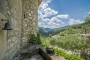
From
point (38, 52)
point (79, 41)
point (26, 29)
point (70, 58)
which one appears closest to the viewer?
point (70, 58)

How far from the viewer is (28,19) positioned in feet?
24.6

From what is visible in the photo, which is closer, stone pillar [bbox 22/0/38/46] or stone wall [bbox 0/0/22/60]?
stone wall [bbox 0/0/22/60]

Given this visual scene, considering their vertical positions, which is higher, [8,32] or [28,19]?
[28,19]

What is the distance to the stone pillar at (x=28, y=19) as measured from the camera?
718 cm

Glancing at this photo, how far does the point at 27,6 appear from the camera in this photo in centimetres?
750

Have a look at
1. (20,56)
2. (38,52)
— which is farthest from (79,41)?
(20,56)

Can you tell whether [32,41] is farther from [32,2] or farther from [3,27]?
[3,27]

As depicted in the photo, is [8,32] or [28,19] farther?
[28,19]

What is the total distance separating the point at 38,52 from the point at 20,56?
1179 millimetres

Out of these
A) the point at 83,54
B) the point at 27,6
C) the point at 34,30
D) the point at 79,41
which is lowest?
the point at 83,54

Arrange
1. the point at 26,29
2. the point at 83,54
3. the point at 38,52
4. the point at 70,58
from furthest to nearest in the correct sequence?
the point at 83,54 → the point at 26,29 → the point at 38,52 → the point at 70,58

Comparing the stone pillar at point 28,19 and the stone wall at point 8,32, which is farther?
the stone pillar at point 28,19

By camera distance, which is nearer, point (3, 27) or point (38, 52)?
point (3, 27)

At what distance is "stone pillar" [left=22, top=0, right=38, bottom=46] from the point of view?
7176mm
